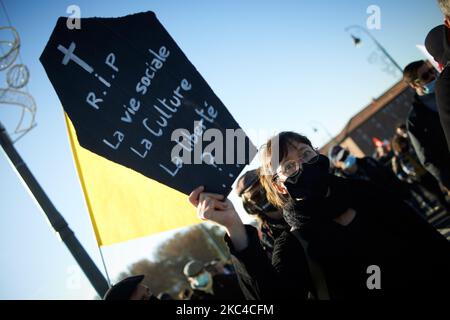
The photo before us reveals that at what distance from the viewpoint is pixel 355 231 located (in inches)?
71.2

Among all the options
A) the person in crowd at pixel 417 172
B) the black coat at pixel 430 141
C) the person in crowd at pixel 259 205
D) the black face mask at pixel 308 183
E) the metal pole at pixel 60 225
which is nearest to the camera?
the black face mask at pixel 308 183

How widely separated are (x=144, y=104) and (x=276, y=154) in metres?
0.88

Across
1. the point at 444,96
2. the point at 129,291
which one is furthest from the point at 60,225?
the point at 444,96

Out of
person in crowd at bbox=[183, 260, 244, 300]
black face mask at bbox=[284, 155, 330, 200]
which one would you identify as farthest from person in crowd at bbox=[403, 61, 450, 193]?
person in crowd at bbox=[183, 260, 244, 300]

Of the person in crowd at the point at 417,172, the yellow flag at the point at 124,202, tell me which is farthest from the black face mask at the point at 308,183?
the person in crowd at the point at 417,172

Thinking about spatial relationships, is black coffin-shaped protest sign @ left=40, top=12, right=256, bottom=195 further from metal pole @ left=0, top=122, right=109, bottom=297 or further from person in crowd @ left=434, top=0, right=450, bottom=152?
metal pole @ left=0, top=122, right=109, bottom=297

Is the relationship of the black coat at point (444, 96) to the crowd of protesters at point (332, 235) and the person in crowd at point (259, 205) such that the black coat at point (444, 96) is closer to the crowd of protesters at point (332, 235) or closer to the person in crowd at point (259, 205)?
the crowd of protesters at point (332, 235)

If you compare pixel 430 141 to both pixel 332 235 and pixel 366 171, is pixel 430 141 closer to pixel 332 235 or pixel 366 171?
pixel 366 171

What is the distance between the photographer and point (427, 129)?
3785mm

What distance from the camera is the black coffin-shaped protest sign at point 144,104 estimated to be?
1.92m

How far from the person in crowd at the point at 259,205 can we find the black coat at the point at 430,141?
191 cm

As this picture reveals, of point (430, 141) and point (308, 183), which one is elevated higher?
point (308, 183)
